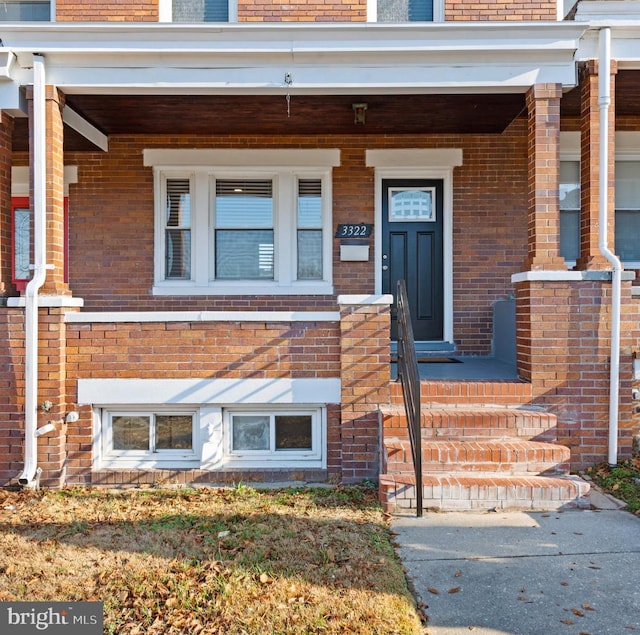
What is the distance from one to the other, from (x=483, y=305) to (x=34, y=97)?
5.43m

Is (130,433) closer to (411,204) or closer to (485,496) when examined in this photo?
(485,496)

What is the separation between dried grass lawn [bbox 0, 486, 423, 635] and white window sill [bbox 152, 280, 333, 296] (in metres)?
2.92

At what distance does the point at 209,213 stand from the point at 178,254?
0.65 m

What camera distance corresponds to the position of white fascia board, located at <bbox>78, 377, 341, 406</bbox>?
17.2 feet

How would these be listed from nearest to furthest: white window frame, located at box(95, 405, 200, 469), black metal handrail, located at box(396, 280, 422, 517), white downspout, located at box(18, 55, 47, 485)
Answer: black metal handrail, located at box(396, 280, 422, 517)
white downspout, located at box(18, 55, 47, 485)
white window frame, located at box(95, 405, 200, 469)

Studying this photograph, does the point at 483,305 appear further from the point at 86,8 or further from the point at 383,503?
the point at 86,8

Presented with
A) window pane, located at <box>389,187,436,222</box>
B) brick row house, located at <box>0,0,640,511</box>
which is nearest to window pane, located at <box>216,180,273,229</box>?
brick row house, located at <box>0,0,640,511</box>

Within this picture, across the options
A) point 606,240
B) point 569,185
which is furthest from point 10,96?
point 569,185

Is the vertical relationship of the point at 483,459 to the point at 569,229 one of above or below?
below

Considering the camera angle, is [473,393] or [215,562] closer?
[215,562]

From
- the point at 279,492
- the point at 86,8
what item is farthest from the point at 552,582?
the point at 86,8

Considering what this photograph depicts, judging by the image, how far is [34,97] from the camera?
5285 millimetres

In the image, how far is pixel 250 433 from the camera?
5477 millimetres

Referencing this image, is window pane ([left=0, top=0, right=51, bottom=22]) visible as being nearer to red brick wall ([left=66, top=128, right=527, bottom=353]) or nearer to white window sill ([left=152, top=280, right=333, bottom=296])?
red brick wall ([left=66, top=128, right=527, bottom=353])
